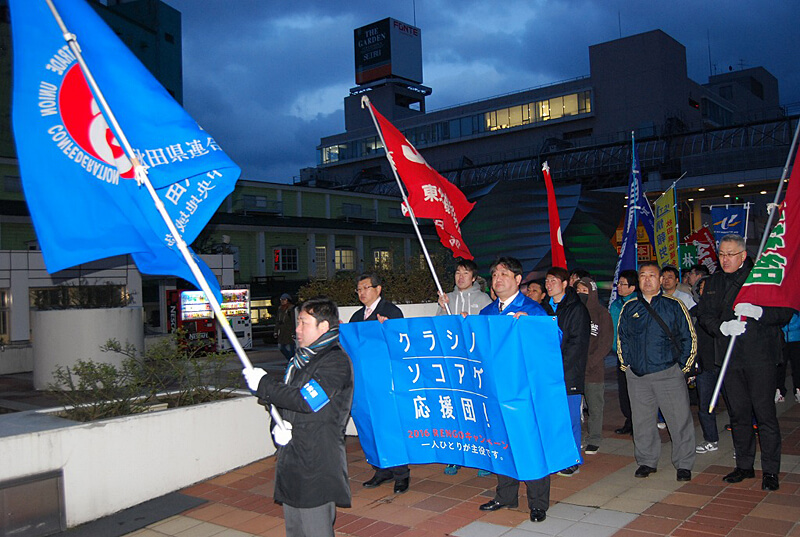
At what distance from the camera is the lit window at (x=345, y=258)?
42.8 metres

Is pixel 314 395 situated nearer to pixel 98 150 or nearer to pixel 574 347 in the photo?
pixel 98 150

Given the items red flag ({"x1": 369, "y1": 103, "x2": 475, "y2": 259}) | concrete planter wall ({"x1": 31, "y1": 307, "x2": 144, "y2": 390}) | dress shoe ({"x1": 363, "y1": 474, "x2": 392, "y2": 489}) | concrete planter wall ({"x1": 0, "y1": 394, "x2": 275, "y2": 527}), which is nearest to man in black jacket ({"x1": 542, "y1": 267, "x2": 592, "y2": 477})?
red flag ({"x1": 369, "y1": 103, "x2": 475, "y2": 259})

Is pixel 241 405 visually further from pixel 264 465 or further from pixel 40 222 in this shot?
pixel 40 222

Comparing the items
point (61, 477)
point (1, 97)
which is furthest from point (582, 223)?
point (1, 97)

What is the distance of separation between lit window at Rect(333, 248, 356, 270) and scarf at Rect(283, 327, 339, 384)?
3885cm

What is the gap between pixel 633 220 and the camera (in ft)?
37.1

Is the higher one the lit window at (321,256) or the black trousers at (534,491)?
the lit window at (321,256)

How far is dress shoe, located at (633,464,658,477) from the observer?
6.28 metres

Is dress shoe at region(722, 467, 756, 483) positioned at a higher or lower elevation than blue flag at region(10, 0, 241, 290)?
lower

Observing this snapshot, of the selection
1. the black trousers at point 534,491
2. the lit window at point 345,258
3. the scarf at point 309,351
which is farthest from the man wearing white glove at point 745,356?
the lit window at point 345,258

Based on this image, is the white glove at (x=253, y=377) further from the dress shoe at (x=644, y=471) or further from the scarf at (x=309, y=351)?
the dress shoe at (x=644, y=471)

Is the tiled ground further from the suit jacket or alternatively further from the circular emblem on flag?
the circular emblem on flag

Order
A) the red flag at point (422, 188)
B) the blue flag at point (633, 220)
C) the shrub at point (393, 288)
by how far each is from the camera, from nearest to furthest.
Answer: the red flag at point (422, 188)
the shrub at point (393, 288)
the blue flag at point (633, 220)

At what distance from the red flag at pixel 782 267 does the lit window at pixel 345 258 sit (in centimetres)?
3735
